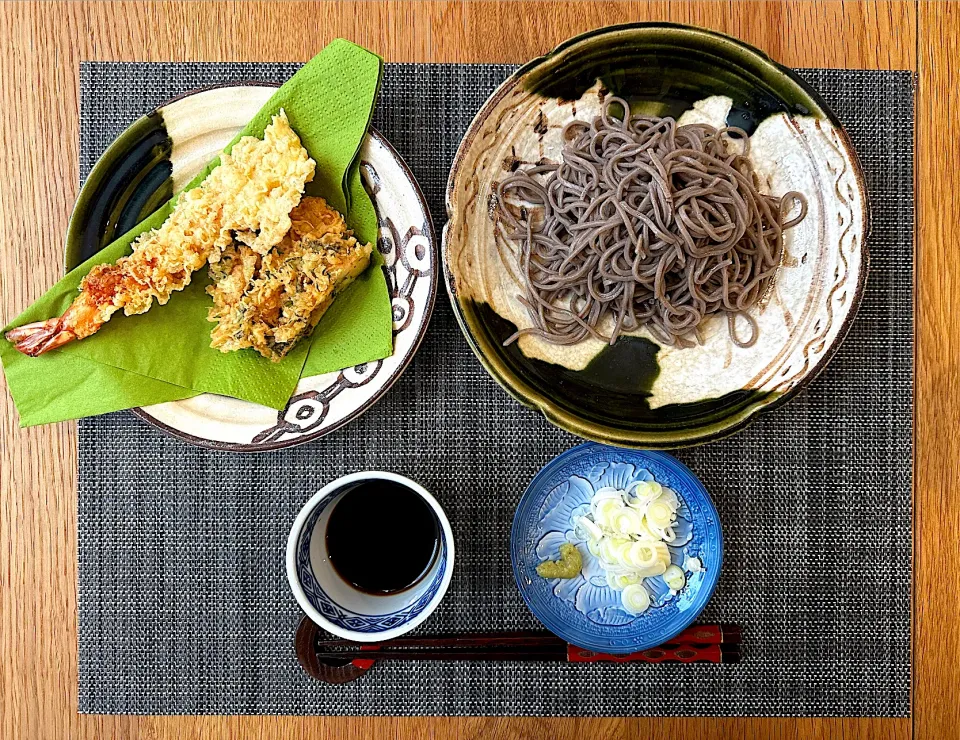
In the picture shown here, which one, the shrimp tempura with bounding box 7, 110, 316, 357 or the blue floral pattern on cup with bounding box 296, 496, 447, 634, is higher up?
the shrimp tempura with bounding box 7, 110, 316, 357

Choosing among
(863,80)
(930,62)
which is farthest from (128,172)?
(930,62)

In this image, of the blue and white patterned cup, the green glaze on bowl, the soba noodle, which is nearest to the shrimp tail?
the green glaze on bowl

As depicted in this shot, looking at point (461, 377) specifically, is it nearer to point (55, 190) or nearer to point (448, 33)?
point (448, 33)

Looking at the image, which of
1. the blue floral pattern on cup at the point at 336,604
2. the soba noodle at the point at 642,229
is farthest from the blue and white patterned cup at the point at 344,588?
the soba noodle at the point at 642,229

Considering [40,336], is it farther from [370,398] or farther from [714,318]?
[714,318]

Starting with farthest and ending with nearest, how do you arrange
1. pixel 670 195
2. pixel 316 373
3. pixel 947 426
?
pixel 947 426 → pixel 316 373 → pixel 670 195

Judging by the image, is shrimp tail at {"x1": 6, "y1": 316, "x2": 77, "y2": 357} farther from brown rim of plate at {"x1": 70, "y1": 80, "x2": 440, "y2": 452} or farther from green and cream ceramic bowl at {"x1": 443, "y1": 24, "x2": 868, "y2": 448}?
green and cream ceramic bowl at {"x1": 443, "y1": 24, "x2": 868, "y2": 448}

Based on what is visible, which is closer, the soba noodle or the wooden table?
the soba noodle
